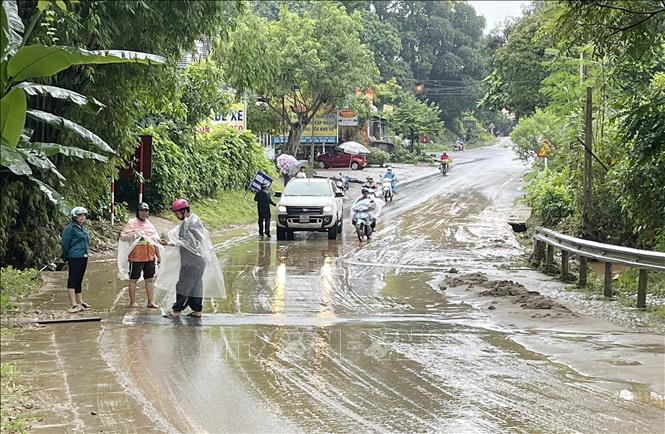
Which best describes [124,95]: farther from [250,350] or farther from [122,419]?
[122,419]

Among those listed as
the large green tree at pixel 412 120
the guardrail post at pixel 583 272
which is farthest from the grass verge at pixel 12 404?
the large green tree at pixel 412 120

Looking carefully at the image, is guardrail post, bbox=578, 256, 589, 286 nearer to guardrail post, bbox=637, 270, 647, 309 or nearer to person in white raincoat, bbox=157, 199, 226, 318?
guardrail post, bbox=637, 270, 647, 309

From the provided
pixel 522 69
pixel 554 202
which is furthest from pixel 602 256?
pixel 522 69

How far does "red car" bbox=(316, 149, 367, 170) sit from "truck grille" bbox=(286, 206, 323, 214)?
3714cm

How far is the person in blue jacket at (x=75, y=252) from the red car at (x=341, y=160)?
50020 millimetres

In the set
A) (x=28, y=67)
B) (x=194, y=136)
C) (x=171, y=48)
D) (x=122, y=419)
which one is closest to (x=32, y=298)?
(x=171, y=48)

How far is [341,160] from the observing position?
207 ft

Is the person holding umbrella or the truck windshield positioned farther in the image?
the person holding umbrella

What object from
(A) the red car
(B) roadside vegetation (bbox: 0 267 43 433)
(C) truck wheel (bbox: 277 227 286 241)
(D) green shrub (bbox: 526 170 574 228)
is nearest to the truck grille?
(C) truck wheel (bbox: 277 227 286 241)

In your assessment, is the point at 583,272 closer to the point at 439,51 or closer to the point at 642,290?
the point at 642,290

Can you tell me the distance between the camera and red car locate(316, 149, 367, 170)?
206ft

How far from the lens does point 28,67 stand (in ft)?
19.2

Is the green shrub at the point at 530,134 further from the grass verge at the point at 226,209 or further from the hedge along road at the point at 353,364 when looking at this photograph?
the hedge along road at the point at 353,364

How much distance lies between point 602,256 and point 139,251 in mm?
7704
